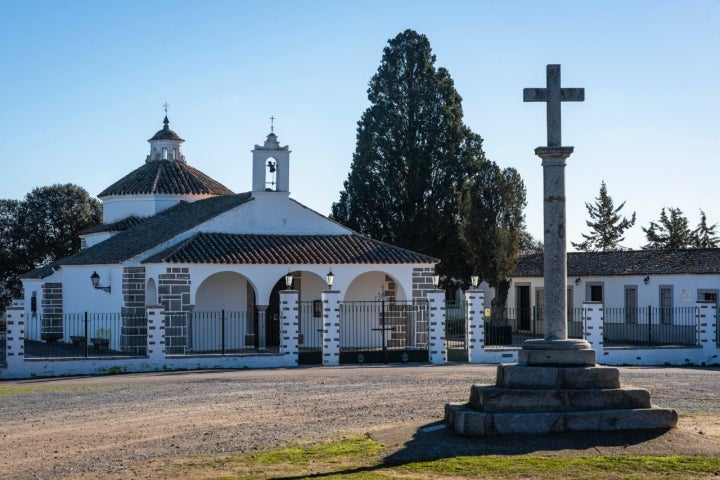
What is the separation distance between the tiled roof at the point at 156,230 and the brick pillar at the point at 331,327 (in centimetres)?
699

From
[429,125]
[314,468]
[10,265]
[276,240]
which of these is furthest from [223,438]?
[10,265]

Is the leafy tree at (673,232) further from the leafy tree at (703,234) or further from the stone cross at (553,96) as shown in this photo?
the stone cross at (553,96)

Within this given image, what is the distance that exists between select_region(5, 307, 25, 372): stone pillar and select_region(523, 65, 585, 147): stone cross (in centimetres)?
1445

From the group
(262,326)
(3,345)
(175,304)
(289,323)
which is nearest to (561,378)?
(289,323)

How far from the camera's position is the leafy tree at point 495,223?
40875 millimetres

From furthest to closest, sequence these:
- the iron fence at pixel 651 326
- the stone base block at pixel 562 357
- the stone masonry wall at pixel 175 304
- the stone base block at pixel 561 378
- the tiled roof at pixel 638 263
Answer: the tiled roof at pixel 638 263, the iron fence at pixel 651 326, the stone masonry wall at pixel 175 304, the stone base block at pixel 562 357, the stone base block at pixel 561 378

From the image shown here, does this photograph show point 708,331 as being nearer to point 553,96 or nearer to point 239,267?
point 239,267

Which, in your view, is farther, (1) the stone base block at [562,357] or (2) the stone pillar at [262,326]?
(2) the stone pillar at [262,326]

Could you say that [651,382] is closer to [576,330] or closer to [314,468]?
[314,468]

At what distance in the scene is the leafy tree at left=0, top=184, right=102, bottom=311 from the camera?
56000 millimetres

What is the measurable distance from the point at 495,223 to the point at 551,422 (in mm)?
28811

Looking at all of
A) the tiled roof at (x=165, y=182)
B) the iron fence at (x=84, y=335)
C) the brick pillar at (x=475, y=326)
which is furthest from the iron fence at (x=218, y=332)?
the tiled roof at (x=165, y=182)

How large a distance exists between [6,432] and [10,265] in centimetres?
4336

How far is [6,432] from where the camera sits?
1486 centimetres
